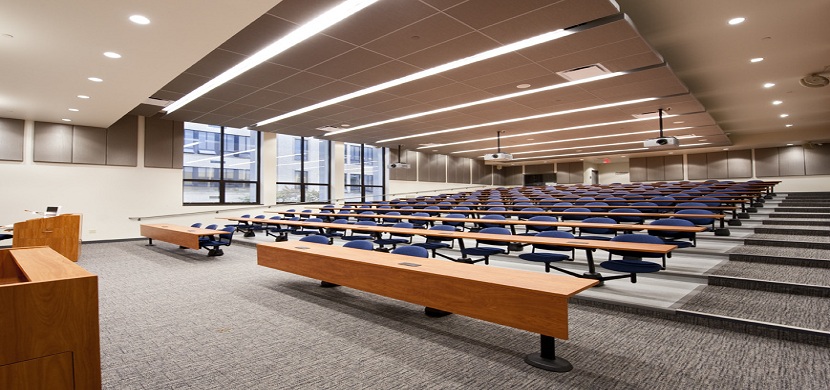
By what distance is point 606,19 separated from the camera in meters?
4.89

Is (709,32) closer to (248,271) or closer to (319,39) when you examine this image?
(319,39)

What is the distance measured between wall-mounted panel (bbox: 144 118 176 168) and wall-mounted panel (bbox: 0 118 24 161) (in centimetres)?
244

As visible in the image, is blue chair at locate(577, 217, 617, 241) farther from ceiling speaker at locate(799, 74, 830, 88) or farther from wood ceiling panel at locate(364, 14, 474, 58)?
ceiling speaker at locate(799, 74, 830, 88)

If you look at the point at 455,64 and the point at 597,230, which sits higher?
the point at 455,64

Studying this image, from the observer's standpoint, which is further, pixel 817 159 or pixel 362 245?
pixel 817 159

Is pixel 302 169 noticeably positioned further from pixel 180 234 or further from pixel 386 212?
pixel 180 234

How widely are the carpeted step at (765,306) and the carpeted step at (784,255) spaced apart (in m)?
1.31

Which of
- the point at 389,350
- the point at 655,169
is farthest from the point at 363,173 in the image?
the point at 655,169

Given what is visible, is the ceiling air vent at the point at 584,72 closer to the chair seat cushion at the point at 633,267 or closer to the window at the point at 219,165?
the chair seat cushion at the point at 633,267

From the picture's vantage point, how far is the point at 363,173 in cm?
1664

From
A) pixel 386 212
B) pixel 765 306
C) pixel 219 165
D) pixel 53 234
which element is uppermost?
pixel 219 165

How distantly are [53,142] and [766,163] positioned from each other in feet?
85.5

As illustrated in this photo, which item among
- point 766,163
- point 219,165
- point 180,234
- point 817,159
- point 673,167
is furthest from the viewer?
point 673,167

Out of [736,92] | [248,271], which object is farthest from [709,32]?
[248,271]
